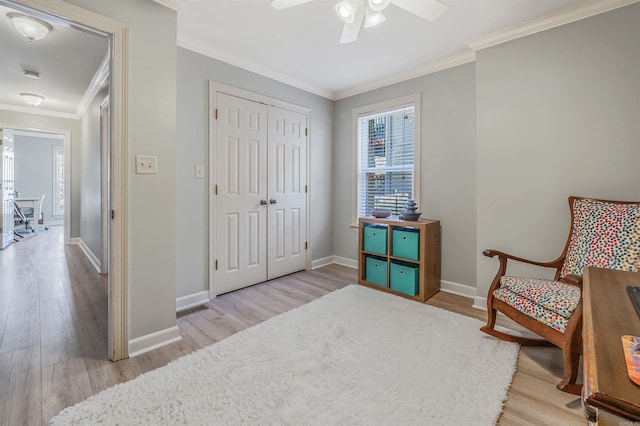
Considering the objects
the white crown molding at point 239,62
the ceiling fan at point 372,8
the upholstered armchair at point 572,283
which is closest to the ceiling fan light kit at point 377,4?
the ceiling fan at point 372,8

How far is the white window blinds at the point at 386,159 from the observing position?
344 cm

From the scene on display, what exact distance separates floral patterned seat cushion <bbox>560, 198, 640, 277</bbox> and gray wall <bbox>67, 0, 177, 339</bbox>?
2909 millimetres

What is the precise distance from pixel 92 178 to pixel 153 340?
3.40m

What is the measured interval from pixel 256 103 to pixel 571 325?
10.7ft

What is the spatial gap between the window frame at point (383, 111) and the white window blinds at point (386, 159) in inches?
1.7

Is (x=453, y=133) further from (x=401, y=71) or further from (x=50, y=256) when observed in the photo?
(x=50, y=256)

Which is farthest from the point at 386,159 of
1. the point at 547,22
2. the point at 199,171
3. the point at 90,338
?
the point at 90,338

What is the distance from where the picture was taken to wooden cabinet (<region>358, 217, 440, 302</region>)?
2857 millimetres

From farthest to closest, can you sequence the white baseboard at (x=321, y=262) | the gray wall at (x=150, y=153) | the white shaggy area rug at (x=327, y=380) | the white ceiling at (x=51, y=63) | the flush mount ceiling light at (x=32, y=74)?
1. the white baseboard at (x=321, y=262)
2. the flush mount ceiling light at (x=32, y=74)
3. the white ceiling at (x=51, y=63)
4. the gray wall at (x=150, y=153)
5. the white shaggy area rug at (x=327, y=380)

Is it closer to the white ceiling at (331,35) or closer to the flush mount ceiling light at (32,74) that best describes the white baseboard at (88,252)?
the flush mount ceiling light at (32,74)

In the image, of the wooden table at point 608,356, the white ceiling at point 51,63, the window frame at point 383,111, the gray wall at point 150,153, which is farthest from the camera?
the window frame at point 383,111

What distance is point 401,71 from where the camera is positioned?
3268 mm

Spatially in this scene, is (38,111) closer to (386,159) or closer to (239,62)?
(239,62)

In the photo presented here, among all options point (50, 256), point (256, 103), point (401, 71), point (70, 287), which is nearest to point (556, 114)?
point (401, 71)
